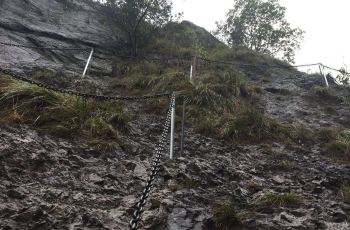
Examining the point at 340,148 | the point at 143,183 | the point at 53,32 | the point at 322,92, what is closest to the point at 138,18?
the point at 53,32

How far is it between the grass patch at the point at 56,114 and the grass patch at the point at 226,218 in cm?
274

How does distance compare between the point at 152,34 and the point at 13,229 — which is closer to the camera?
the point at 13,229

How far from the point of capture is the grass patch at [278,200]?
559 centimetres

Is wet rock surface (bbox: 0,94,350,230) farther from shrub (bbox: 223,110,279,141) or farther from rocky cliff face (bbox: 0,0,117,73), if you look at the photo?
rocky cliff face (bbox: 0,0,117,73)

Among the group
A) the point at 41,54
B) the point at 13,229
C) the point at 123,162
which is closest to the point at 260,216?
the point at 123,162

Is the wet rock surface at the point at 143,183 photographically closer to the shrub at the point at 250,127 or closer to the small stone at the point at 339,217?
the small stone at the point at 339,217

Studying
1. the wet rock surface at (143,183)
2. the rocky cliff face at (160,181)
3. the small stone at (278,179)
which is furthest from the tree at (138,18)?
the small stone at (278,179)

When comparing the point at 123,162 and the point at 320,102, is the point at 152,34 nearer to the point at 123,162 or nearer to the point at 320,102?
the point at 320,102

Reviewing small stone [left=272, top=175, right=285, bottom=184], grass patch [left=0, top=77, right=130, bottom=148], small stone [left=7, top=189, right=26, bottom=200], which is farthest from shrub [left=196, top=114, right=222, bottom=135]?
small stone [left=7, top=189, right=26, bottom=200]

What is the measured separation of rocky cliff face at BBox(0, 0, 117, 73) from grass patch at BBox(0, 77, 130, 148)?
306 centimetres

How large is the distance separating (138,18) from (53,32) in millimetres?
3452

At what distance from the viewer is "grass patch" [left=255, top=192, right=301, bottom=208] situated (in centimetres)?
559

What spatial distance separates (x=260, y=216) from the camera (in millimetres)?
5223

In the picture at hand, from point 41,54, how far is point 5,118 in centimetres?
595
